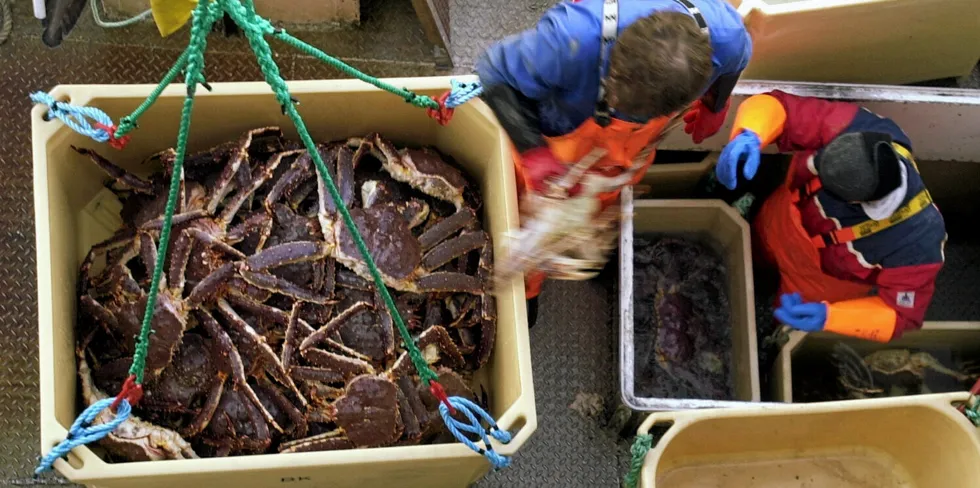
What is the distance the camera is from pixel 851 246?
1.66 meters

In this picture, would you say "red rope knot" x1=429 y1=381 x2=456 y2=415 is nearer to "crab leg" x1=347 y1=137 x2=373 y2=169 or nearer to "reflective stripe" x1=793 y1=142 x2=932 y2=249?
"crab leg" x1=347 y1=137 x2=373 y2=169

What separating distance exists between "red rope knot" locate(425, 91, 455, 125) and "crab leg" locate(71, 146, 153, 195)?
2.07ft

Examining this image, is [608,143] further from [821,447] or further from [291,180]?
[821,447]

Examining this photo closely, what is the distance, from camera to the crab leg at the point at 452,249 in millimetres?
1658

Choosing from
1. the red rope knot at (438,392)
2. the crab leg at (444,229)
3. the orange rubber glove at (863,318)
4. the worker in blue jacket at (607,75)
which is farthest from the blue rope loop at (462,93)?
the orange rubber glove at (863,318)

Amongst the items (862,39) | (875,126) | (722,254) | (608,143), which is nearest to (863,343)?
(722,254)

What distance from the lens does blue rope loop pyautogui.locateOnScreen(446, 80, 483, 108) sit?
5.04 ft

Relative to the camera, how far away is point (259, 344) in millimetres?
1585

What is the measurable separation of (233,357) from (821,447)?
1.34 m

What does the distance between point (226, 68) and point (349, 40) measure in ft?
1.12

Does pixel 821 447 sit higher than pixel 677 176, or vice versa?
pixel 677 176

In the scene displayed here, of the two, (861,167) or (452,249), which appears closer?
(861,167)

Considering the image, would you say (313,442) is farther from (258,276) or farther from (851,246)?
(851,246)

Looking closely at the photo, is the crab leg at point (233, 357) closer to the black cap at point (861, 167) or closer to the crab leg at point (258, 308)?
the crab leg at point (258, 308)
